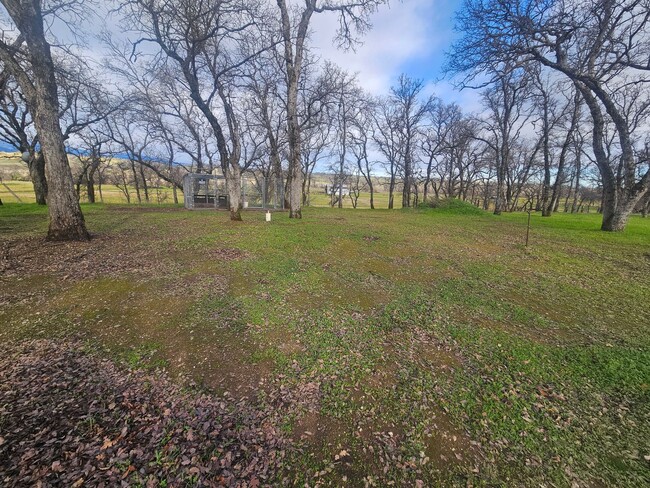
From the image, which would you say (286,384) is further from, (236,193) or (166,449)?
(236,193)

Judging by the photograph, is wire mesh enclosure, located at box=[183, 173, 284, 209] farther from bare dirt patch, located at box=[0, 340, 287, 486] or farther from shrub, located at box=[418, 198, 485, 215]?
bare dirt patch, located at box=[0, 340, 287, 486]

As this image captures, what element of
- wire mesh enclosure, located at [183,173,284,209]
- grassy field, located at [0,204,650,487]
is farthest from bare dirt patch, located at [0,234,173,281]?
wire mesh enclosure, located at [183,173,284,209]

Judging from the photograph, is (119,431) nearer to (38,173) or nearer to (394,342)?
(394,342)

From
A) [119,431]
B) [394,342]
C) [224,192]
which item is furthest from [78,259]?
[224,192]

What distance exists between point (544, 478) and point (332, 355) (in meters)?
1.77

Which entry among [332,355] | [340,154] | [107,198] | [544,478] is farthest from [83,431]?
[107,198]

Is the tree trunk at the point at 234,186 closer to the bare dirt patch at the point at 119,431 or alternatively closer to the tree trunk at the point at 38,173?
the bare dirt patch at the point at 119,431

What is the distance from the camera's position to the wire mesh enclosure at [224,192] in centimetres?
1928

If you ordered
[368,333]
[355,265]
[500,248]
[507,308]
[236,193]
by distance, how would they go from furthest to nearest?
[236,193]
[500,248]
[355,265]
[507,308]
[368,333]

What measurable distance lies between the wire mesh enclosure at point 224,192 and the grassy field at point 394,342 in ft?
44.7

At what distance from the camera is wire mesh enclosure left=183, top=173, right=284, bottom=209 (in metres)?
19.3

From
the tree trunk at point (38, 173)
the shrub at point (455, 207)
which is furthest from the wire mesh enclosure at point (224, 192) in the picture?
the shrub at point (455, 207)

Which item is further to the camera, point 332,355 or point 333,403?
point 332,355

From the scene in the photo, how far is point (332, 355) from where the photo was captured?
2820mm
